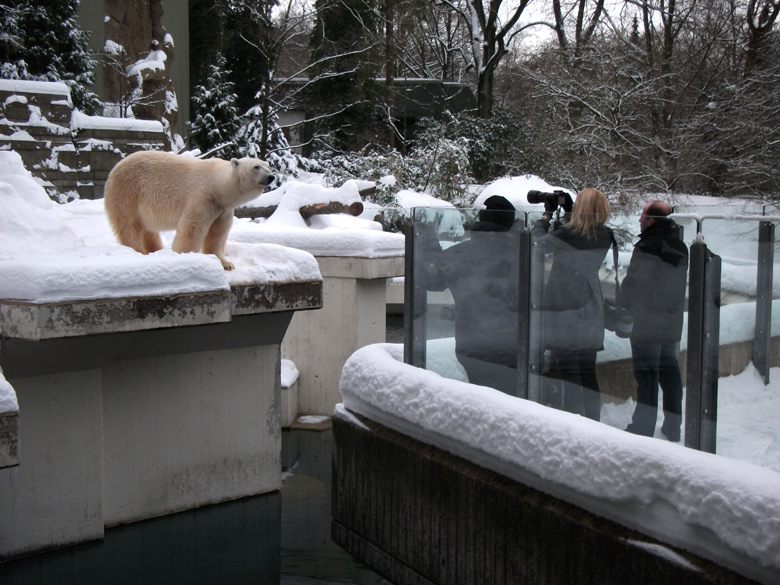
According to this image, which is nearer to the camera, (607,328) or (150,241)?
(607,328)

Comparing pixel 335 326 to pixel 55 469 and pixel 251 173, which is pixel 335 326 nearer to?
pixel 251 173

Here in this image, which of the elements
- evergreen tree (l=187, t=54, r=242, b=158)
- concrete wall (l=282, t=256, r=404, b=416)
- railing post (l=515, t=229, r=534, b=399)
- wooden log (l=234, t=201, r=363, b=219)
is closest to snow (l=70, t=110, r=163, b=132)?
wooden log (l=234, t=201, r=363, b=219)

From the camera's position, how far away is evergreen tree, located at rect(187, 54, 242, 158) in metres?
18.5

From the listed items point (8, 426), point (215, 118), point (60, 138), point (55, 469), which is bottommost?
point (55, 469)

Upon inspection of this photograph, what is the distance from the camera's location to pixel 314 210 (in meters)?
8.88

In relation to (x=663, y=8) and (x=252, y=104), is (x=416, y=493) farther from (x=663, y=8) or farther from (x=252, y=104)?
(x=252, y=104)

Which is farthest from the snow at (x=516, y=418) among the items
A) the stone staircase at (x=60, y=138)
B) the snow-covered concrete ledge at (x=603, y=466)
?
the stone staircase at (x=60, y=138)

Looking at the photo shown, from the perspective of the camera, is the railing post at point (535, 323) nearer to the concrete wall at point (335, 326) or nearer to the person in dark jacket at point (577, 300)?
the person in dark jacket at point (577, 300)

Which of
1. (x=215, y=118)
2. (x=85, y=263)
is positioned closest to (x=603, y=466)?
(x=85, y=263)

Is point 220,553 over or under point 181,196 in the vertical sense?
under

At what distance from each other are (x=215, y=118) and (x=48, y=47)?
5.12m

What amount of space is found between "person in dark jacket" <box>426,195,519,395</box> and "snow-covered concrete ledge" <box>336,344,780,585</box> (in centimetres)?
21

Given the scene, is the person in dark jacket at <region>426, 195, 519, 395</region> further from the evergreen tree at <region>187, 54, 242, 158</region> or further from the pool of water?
the evergreen tree at <region>187, 54, 242, 158</region>

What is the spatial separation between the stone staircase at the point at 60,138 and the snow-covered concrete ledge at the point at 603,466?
8.47 metres
